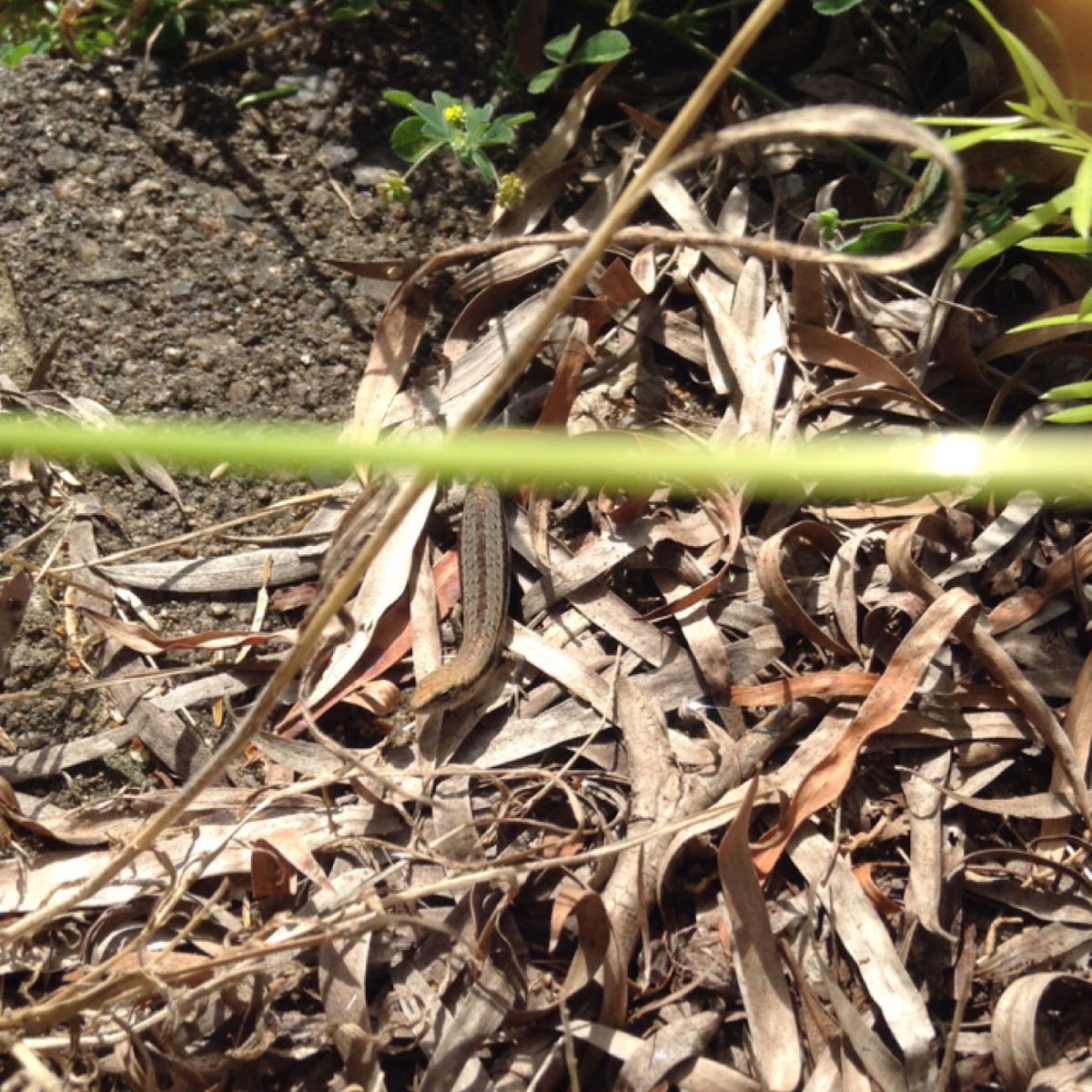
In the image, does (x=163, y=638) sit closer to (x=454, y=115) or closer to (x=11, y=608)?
(x=11, y=608)

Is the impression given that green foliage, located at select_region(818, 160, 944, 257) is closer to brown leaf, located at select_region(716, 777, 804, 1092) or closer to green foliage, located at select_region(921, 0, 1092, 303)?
green foliage, located at select_region(921, 0, 1092, 303)

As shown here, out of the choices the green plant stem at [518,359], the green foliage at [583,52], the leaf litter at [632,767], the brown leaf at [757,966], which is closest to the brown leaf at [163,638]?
A: the leaf litter at [632,767]

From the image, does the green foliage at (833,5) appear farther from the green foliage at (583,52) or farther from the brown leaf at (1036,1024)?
the brown leaf at (1036,1024)

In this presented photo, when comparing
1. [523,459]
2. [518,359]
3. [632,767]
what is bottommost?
[632,767]

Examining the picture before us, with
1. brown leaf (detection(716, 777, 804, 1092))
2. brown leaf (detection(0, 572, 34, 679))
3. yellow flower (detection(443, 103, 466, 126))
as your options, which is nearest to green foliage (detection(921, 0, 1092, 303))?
yellow flower (detection(443, 103, 466, 126))

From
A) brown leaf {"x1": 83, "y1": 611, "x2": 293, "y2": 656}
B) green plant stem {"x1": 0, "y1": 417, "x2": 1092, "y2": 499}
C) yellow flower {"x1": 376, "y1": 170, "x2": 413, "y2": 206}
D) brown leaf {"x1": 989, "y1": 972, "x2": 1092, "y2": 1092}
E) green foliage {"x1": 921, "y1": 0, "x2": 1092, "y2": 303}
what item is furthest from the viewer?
yellow flower {"x1": 376, "y1": 170, "x2": 413, "y2": 206}

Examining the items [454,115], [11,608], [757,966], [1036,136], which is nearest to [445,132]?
[454,115]
